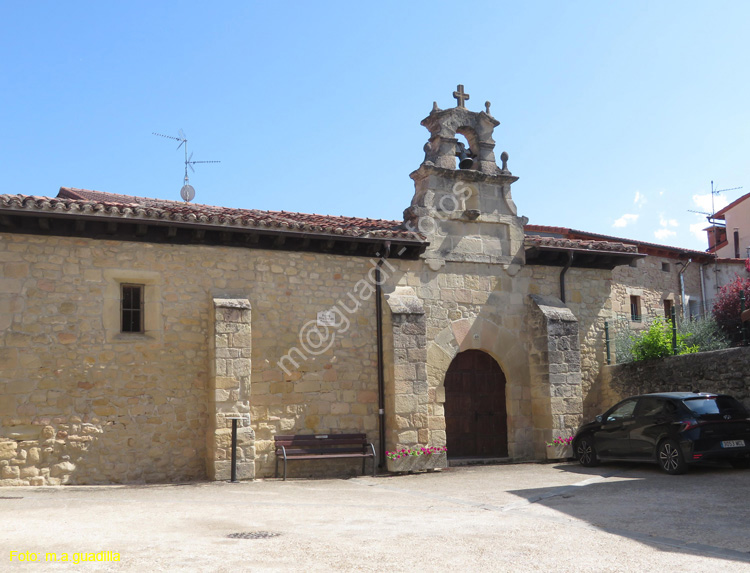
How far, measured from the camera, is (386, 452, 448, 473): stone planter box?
12.6 meters

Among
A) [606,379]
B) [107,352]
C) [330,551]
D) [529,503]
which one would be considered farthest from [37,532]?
[606,379]

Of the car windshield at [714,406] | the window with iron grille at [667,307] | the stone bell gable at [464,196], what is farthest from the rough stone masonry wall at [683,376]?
the window with iron grille at [667,307]

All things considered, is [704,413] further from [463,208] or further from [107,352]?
[107,352]

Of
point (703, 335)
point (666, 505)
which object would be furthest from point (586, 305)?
point (666, 505)

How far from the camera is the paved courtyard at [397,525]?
18.6 feet

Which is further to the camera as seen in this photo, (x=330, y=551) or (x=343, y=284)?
(x=343, y=284)

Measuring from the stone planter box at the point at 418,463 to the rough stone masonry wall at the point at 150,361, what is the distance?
726mm

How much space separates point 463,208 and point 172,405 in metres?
6.65

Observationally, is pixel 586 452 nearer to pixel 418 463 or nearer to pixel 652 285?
pixel 418 463

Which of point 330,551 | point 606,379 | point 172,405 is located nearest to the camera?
point 330,551

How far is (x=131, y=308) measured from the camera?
1170 centimetres

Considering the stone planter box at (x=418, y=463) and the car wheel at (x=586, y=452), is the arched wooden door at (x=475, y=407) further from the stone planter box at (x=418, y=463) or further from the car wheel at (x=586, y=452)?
the car wheel at (x=586, y=452)

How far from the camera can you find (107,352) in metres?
11.3

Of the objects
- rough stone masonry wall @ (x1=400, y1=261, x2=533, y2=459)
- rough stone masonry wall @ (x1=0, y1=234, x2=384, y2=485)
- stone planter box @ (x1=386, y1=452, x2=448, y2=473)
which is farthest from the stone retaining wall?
rough stone masonry wall @ (x1=0, y1=234, x2=384, y2=485)
